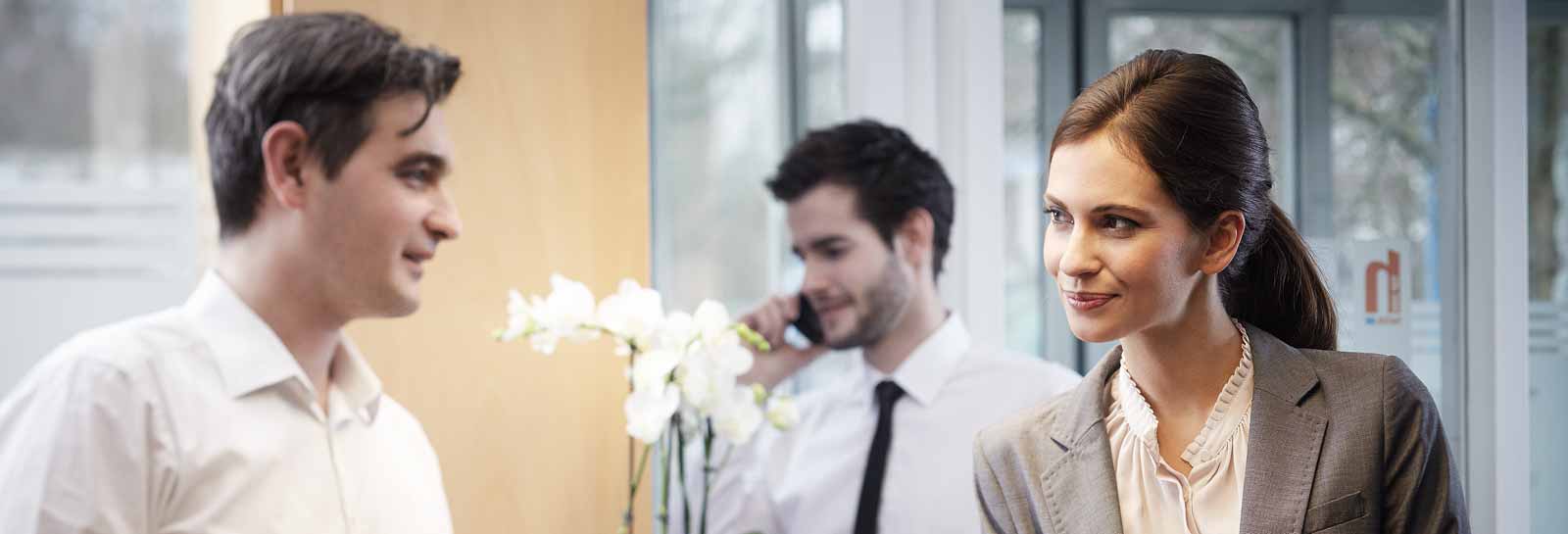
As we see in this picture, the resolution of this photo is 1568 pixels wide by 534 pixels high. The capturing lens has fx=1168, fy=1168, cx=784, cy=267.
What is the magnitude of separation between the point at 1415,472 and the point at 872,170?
1.02 m

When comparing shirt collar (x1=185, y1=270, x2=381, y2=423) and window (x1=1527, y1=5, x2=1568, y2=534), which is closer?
shirt collar (x1=185, y1=270, x2=381, y2=423)

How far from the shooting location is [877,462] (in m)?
2.08

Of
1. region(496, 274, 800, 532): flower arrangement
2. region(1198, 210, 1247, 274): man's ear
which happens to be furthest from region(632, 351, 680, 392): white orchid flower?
region(1198, 210, 1247, 274): man's ear

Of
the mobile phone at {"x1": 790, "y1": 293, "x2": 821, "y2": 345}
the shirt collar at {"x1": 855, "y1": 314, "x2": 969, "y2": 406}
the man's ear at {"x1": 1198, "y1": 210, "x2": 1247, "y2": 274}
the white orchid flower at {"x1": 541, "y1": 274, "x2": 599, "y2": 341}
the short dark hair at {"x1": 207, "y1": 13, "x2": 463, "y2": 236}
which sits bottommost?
the shirt collar at {"x1": 855, "y1": 314, "x2": 969, "y2": 406}

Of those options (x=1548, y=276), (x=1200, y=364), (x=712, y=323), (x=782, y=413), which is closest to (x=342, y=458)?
(x=712, y=323)

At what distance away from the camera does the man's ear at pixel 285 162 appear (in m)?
1.44

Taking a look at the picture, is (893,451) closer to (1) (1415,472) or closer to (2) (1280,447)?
(2) (1280,447)

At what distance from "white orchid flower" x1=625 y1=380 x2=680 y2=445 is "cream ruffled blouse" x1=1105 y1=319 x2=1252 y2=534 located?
2.12 ft

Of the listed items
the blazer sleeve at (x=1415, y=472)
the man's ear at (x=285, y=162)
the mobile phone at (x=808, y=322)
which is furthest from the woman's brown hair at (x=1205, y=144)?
the man's ear at (x=285, y=162)

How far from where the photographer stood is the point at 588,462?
2025 mm

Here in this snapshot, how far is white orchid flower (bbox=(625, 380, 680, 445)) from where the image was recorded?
69.1 inches

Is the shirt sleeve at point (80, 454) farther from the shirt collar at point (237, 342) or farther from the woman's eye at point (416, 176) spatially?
the woman's eye at point (416, 176)

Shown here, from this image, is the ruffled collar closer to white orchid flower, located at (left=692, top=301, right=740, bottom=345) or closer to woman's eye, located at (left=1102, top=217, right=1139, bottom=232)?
woman's eye, located at (left=1102, top=217, right=1139, bottom=232)

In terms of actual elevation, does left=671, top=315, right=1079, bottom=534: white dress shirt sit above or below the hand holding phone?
below
